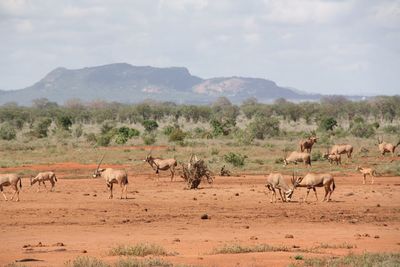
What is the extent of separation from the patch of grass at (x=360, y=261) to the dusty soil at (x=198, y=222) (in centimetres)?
77

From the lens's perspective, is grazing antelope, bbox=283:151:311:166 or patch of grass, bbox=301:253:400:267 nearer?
patch of grass, bbox=301:253:400:267

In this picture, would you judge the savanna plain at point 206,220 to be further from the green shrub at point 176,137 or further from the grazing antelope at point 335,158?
the green shrub at point 176,137

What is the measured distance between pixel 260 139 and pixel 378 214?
40082mm

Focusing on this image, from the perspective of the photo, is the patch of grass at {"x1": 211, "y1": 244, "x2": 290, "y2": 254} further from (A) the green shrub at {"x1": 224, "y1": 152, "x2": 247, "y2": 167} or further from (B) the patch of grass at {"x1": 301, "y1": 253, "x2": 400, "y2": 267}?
(A) the green shrub at {"x1": 224, "y1": 152, "x2": 247, "y2": 167}

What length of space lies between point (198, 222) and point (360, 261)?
A: 8.32 m

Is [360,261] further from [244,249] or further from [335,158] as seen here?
[335,158]

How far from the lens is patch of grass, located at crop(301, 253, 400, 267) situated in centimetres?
1474

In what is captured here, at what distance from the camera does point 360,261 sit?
15055 mm

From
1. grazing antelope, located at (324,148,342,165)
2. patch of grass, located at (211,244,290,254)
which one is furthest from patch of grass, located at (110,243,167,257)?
grazing antelope, located at (324,148,342,165)

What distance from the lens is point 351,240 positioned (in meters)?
19.3

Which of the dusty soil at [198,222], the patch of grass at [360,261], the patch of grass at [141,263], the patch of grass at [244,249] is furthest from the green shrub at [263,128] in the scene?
the patch of grass at [141,263]

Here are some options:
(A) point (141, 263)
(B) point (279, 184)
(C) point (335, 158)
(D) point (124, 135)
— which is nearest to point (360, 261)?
(A) point (141, 263)

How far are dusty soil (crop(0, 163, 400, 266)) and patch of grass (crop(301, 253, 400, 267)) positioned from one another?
77 centimetres

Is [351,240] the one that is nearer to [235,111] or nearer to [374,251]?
[374,251]
